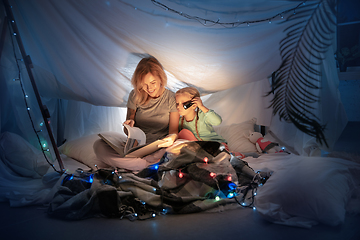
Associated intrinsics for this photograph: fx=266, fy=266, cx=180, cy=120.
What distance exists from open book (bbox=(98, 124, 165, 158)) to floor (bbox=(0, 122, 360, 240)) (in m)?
0.58

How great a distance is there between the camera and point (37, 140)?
1786mm

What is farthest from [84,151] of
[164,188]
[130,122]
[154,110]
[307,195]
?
[307,195]

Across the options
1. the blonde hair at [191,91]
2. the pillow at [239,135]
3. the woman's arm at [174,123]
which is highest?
the blonde hair at [191,91]

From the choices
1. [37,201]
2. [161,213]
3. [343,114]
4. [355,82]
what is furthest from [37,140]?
[355,82]

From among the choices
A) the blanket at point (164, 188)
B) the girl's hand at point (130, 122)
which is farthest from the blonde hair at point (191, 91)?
the blanket at point (164, 188)

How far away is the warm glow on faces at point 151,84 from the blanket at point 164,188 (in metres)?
0.55

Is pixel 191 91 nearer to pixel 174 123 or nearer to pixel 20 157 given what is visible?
pixel 174 123

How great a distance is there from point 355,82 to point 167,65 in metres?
3.08

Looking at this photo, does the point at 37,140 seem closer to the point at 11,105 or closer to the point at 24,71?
the point at 11,105

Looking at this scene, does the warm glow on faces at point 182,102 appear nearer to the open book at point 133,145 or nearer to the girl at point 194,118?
the girl at point 194,118

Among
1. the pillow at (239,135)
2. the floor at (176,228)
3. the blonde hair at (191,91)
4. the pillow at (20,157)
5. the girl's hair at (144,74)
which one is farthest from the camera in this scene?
the pillow at (239,135)

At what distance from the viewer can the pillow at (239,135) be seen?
2.15 meters

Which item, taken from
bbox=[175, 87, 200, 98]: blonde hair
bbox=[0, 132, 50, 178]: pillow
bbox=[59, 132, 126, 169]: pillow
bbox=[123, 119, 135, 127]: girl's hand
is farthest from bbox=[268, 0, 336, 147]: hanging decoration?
bbox=[0, 132, 50, 178]: pillow

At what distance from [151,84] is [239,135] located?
910 millimetres
